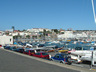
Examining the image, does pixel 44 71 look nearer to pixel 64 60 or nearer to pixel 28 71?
pixel 28 71

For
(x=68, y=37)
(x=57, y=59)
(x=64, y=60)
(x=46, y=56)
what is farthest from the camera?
(x=68, y=37)

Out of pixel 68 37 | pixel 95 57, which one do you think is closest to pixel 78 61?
pixel 95 57

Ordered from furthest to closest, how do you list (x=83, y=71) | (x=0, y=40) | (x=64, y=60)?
1. (x=0, y=40)
2. (x=64, y=60)
3. (x=83, y=71)

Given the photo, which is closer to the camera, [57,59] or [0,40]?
[57,59]

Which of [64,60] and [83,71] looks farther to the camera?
[64,60]

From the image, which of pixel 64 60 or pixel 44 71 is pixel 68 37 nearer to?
pixel 64 60

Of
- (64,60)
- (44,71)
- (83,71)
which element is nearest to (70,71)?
(83,71)

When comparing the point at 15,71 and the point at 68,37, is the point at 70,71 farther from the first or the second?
the point at 68,37

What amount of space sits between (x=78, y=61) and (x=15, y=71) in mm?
10178

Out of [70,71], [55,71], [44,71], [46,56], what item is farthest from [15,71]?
[46,56]

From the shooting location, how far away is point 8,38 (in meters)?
56.4

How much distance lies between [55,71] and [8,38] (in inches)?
2010

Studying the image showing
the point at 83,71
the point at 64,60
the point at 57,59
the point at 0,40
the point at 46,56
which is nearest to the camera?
the point at 83,71

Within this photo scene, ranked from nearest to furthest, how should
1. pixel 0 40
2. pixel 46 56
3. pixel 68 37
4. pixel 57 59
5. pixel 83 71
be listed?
1. pixel 83 71
2. pixel 57 59
3. pixel 46 56
4. pixel 0 40
5. pixel 68 37
